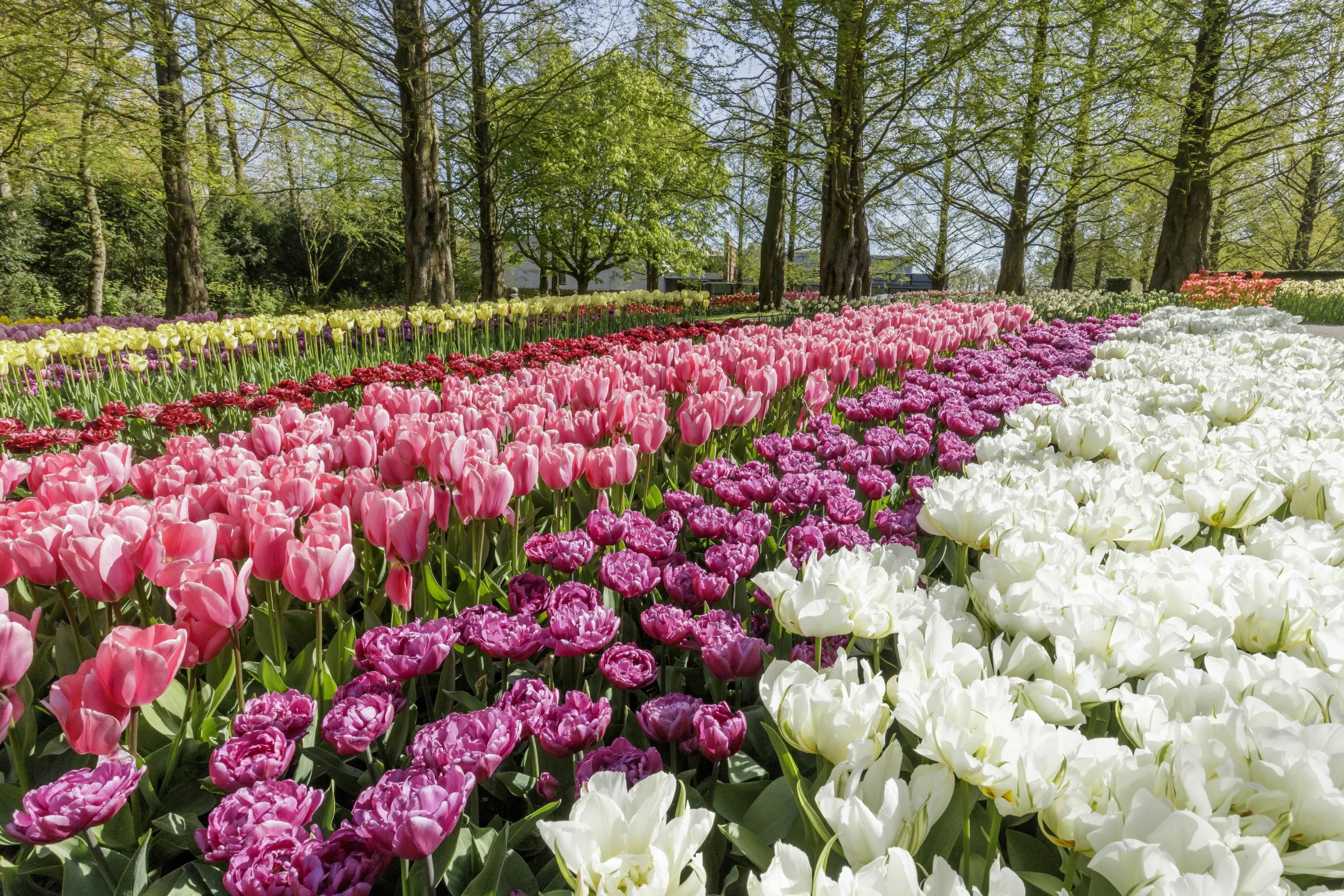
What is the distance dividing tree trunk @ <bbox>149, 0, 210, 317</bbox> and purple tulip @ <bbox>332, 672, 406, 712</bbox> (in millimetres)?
14708

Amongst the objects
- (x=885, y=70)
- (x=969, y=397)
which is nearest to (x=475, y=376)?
(x=969, y=397)

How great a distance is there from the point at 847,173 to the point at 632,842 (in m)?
15.7

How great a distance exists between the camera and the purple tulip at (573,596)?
4.82 ft

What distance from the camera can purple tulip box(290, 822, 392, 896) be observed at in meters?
0.85

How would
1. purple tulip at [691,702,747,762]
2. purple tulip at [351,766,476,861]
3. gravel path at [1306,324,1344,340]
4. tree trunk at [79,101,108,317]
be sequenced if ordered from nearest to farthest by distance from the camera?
purple tulip at [351,766,476,861]
purple tulip at [691,702,747,762]
gravel path at [1306,324,1344,340]
tree trunk at [79,101,108,317]

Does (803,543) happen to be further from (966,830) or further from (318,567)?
(318,567)

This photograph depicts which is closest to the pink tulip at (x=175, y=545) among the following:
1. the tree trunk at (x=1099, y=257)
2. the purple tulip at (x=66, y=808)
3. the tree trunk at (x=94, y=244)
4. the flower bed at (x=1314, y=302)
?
the purple tulip at (x=66, y=808)

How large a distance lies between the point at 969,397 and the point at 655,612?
9.85ft

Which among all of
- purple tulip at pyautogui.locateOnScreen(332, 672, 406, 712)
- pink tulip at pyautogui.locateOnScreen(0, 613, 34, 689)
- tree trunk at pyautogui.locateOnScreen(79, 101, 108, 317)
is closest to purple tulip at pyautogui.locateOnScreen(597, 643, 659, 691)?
purple tulip at pyautogui.locateOnScreen(332, 672, 406, 712)

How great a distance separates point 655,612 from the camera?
4.92ft

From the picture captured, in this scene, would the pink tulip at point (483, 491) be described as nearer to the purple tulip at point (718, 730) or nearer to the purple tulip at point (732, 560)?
the purple tulip at point (732, 560)

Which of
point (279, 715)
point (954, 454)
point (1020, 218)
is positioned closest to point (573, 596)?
point (279, 715)

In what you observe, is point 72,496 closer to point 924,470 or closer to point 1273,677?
point 1273,677

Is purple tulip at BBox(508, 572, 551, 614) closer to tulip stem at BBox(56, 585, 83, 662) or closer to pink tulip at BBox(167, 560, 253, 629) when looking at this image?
pink tulip at BBox(167, 560, 253, 629)
